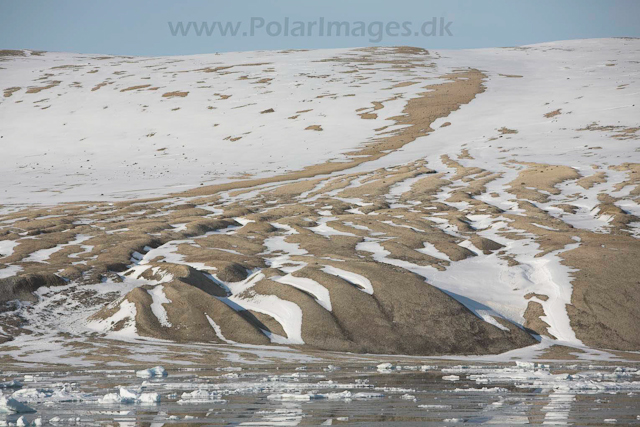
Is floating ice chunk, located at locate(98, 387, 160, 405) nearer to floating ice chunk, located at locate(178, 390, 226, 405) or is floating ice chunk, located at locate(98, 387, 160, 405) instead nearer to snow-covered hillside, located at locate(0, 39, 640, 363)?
floating ice chunk, located at locate(178, 390, 226, 405)

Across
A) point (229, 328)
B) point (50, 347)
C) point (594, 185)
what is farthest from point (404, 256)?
point (594, 185)

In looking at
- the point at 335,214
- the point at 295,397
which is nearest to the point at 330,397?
the point at 295,397

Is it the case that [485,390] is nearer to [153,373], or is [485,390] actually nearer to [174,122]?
[153,373]

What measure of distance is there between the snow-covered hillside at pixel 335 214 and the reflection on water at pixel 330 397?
8447mm

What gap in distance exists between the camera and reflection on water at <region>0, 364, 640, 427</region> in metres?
14.3

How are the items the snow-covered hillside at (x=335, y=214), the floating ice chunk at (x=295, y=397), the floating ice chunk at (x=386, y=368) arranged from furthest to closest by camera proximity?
the snow-covered hillside at (x=335, y=214), the floating ice chunk at (x=386, y=368), the floating ice chunk at (x=295, y=397)

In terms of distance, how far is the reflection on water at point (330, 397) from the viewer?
1428 cm

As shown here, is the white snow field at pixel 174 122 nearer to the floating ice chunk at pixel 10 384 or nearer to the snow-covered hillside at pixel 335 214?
the snow-covered hillside at pixel 335 214

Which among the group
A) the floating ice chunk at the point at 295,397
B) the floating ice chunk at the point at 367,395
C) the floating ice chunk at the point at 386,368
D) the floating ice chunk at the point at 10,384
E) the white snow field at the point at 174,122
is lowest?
the white snow field at the point at 174,122

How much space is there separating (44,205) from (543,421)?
58.3 meters

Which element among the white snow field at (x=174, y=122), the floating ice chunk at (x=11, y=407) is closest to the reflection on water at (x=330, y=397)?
the floating ice chunk at (x=11, y=407)

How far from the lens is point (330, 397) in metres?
17.0

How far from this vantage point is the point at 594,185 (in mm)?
60688

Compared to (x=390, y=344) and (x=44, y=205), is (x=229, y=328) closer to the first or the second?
(x=390, y=344)
